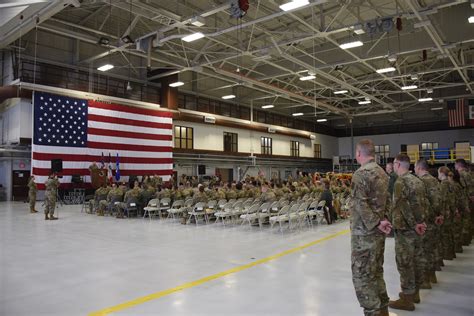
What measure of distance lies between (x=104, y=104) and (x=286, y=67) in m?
10.0

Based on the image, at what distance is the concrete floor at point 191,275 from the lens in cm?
390

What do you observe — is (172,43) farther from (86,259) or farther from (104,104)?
(86,259)

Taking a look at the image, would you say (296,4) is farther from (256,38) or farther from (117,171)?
(117,171)

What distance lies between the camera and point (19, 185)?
716 inches

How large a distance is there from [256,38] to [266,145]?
15.0 metres

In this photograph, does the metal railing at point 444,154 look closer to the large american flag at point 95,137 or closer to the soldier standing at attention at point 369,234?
the large american flag at point 95,137

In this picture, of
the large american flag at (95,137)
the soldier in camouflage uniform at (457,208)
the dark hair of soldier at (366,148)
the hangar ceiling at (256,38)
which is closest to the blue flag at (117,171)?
the large american flag at (95,137)

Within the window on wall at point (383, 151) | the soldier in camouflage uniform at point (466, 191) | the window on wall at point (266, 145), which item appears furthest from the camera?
the window on wall at point (383, 151)

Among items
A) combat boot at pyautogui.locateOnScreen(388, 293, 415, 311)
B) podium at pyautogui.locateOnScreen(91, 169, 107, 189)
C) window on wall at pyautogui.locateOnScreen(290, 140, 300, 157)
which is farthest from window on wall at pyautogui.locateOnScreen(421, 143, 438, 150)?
combat boot at pyautogui.locateOnScreen(388, 293, 415, 311)

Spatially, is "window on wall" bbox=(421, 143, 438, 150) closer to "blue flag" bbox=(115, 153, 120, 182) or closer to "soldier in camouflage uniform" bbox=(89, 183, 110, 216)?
"blue flag" bbox=(115, 153, 120, 182)

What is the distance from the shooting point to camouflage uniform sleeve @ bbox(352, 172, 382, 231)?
3195mm

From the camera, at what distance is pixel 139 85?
21.1 meters

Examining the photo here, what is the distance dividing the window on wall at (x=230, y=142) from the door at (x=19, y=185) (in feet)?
42.9

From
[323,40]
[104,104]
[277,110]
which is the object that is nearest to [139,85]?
[104,104]
